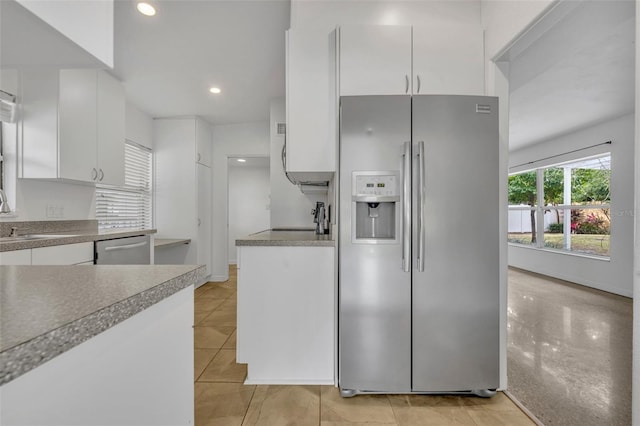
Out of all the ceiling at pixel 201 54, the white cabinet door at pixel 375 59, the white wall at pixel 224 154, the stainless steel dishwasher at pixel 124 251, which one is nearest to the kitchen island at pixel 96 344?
the white cabinet door at pixel 375 59

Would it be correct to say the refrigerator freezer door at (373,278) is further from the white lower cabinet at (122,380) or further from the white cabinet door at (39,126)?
the white cabinet door at (39,126)

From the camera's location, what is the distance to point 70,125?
2656 millimetres

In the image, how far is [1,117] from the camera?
2.33 m

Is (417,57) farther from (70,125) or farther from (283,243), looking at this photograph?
(70,125)

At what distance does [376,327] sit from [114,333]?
1.53 metres

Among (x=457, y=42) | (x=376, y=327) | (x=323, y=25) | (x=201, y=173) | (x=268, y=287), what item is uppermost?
(x=323, y=25)

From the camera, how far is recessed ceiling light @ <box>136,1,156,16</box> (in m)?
2.15

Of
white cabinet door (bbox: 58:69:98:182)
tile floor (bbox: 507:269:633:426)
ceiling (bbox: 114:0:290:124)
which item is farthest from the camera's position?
white cabinet door (bbox: 58:69:98:182)

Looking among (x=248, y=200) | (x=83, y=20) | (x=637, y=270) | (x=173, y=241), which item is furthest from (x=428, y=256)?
(x=248, y=200)

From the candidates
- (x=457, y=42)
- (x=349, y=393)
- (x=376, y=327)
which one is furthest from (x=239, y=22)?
(x=349, y=393)

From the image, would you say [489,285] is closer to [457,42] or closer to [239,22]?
[457,42]

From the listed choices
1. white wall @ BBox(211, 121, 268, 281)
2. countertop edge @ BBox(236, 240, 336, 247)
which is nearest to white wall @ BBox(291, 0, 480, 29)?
countertop edge @ BBox(236, 240, 336, 247)

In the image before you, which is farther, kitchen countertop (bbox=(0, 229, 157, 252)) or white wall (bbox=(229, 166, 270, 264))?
white wall (bbox=(229, 166, 270, 264))

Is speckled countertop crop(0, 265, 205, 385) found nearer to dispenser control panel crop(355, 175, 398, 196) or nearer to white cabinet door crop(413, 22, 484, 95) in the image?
dispenser control panel crop(355, 175, 398, 196)
